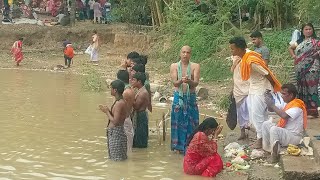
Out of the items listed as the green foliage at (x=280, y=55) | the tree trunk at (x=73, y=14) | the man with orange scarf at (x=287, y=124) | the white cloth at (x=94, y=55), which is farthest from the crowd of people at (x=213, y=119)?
the tree trunk at (x=73, y=14)

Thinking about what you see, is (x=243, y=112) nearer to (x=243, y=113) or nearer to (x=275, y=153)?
(x=243, y=113)

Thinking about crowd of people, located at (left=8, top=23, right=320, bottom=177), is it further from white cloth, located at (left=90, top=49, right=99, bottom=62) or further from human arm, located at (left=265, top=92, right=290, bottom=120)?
white cloth, located at (left=90, top=49, right=99, bottom=62)

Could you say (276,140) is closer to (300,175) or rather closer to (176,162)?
(300,175)

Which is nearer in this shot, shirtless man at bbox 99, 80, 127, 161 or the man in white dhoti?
shirtless man at bbox 99, 80, 127, 161

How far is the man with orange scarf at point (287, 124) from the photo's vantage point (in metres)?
6.93

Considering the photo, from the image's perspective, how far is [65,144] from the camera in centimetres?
880

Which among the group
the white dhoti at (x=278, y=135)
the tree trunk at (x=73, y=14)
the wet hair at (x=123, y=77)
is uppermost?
the tree trunk at (x=73, y=14)

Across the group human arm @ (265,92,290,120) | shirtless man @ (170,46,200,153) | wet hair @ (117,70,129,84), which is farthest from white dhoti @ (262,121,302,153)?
wet hair @ (117,70,129,84)

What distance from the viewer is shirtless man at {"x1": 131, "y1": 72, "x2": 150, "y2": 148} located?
27.0ft

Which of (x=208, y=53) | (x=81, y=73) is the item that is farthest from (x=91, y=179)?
(x=81, y=73)

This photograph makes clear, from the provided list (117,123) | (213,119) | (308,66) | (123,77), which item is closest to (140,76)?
(123,77)

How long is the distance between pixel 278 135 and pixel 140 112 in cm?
221

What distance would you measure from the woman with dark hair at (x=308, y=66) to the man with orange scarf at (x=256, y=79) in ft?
4.08

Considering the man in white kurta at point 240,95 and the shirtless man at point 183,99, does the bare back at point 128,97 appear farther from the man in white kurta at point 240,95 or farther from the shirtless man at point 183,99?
the man in white kurta at point 240,95
